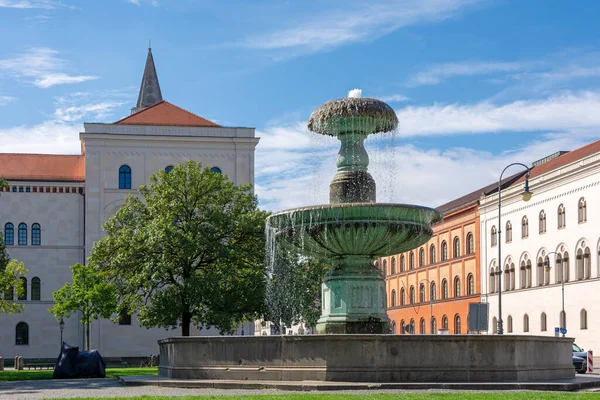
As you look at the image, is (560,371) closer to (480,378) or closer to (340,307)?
(480,378)

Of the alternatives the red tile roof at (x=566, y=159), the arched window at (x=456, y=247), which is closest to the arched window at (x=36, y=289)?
the arched window at (x=456, y=247)

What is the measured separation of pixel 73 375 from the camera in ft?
95.2

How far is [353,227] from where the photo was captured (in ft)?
65.7

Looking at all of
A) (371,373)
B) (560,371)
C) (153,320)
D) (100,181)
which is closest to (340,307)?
(371,373)

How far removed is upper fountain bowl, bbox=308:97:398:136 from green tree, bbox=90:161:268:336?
67.3 ft

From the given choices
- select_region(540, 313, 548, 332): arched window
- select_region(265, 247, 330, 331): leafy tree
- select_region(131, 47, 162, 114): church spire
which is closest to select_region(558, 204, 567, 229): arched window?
select_region(540, 313, 548, 332): arched window

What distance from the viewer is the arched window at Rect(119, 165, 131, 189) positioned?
67062mm

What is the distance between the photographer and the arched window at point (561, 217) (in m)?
62.8

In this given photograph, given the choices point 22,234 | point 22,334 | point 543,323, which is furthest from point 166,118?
point 543,323

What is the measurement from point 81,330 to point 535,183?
106ft

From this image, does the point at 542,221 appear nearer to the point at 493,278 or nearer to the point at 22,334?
the point at 493,278

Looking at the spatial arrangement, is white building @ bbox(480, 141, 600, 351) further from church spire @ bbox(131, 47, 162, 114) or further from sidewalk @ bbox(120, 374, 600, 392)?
sidewalk @ bbox(120, 374, 600, 392)

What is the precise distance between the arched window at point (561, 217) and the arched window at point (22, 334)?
119 feet

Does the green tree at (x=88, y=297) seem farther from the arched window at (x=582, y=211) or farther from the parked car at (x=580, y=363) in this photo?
the arched window at (x=582, y=211)
